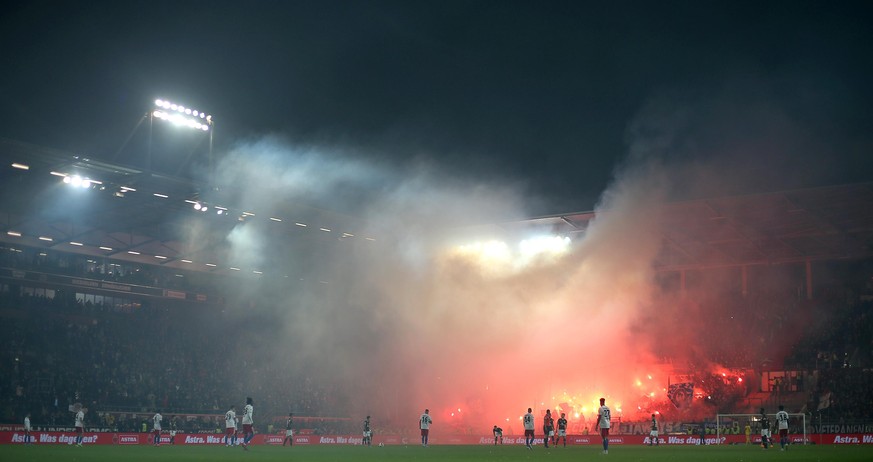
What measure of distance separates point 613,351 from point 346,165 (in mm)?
20516

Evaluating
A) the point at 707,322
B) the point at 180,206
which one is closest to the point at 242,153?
the point at 180,206

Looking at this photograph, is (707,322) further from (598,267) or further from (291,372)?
(291,372)

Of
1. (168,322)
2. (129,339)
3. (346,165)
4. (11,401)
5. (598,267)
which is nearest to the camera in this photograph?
(11,401)

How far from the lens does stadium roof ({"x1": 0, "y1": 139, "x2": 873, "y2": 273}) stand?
38.0 meters

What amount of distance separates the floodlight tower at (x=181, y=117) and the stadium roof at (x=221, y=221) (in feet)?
7.66

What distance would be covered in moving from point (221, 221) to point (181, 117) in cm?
882

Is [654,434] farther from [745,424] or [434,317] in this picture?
[434,317]

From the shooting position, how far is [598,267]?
155 ft

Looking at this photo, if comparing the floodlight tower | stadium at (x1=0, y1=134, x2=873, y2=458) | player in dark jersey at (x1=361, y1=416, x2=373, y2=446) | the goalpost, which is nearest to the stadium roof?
stadium at (x1=0, y1=134, x2=873, y2=458)

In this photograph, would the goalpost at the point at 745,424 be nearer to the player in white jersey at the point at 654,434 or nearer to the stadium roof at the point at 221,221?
the player in white jersey at the point at 654,434

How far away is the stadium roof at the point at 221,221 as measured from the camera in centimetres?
3803

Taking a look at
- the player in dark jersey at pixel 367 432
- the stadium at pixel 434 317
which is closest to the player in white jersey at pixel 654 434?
the stadium at pixel 434 317

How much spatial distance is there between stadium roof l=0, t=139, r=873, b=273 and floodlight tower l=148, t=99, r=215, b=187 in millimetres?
2335

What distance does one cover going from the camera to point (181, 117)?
38.2 metres
